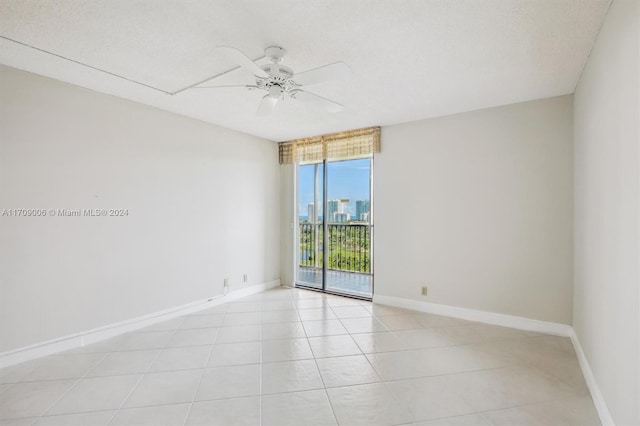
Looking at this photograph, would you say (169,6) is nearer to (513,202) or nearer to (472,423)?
(472,423)

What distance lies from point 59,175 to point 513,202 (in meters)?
4.55

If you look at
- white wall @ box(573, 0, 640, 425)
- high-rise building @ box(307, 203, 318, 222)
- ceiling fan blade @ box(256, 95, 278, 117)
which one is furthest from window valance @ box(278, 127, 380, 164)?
Answer: white wall @ box(573, 0, 640, 425)

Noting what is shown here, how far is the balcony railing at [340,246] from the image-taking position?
5500 millimetres

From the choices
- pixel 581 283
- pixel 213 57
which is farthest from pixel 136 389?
pixel 581 283

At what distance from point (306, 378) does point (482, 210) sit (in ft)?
8.75

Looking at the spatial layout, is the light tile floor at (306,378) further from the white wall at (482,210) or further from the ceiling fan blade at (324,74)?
the ceiling fan blade at (324,74)

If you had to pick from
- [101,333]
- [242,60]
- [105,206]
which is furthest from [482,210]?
[101,333]

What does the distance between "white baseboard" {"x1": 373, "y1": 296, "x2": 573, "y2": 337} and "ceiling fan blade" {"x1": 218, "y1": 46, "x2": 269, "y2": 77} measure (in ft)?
10.8

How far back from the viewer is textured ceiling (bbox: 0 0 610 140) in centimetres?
174

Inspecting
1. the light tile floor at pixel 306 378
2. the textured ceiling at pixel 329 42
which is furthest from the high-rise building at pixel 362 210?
the textured ceiling at pixel 329 42

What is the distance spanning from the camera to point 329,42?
6.79 ft

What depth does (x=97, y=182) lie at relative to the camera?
9.68 ft

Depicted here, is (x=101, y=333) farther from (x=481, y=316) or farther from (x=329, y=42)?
(x=481, y=316)

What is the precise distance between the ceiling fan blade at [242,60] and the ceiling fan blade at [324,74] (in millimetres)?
242
